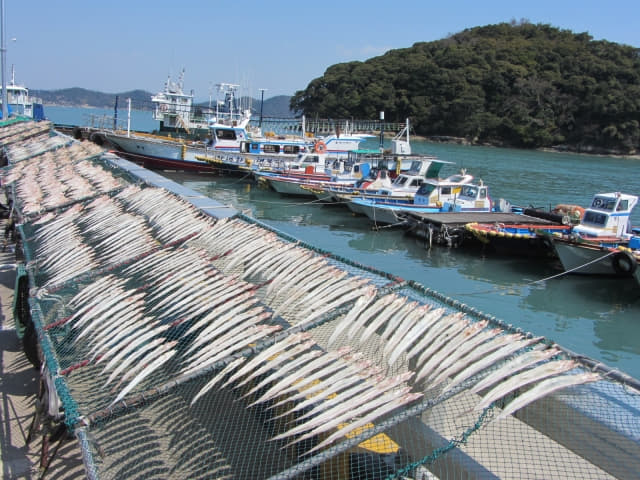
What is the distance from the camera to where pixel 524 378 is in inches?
142

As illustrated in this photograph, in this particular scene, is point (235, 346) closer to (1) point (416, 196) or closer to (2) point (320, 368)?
(2) point (320, 368)

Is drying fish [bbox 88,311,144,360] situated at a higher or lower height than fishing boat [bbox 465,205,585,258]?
higher

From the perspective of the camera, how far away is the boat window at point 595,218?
2023 centimetres

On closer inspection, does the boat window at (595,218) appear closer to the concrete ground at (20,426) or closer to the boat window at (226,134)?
the concrete ground at (20,426)

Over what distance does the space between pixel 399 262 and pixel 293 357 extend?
60.6 feet

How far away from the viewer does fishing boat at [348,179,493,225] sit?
2762 centimetres

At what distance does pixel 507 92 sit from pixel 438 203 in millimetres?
91721

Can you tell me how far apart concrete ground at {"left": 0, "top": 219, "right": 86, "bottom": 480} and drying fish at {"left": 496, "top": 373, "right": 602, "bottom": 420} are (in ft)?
12.4

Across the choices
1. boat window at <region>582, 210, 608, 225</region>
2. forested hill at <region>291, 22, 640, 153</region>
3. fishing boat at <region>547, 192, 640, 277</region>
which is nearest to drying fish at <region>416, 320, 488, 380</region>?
fishing boat at <region>547, 192, 640, 277</region>

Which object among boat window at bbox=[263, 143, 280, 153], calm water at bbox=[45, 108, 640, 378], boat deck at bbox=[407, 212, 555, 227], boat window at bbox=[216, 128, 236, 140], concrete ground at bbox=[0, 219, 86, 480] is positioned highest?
boat window at bbox=[216, 128, 236, 140]

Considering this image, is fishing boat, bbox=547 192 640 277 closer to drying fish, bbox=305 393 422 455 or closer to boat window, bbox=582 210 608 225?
boat window, bbox=582 210 608 225

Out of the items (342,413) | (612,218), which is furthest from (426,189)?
(342,413)

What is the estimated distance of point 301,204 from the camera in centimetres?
3403

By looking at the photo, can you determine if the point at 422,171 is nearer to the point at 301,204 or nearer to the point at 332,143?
the point at 301,204
